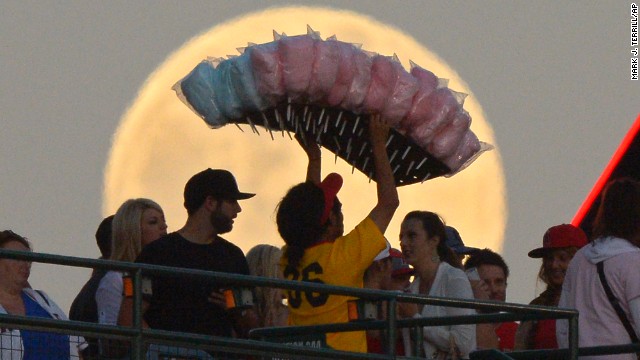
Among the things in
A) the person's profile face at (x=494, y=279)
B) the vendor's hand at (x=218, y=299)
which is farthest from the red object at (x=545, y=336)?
the vendor's hand at (x=218, y=299)

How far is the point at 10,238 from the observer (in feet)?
32.2

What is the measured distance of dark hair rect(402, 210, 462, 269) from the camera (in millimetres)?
9836

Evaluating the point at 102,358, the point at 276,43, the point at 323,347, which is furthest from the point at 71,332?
the point at 276,43

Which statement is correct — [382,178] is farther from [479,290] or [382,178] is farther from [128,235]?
[479,290]

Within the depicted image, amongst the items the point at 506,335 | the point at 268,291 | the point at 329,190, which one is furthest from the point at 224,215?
the point at 506,335

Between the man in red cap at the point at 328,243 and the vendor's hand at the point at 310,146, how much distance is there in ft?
1.49

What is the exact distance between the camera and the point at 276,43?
30.1 ft

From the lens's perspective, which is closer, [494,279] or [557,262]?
[557,262]

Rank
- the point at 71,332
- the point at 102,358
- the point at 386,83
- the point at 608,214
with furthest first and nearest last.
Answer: the point at 386,83, the point at 608,214, the point at 102,358, the point at 71,332

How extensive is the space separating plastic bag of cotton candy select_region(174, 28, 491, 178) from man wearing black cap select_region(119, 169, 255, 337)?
1.34ft

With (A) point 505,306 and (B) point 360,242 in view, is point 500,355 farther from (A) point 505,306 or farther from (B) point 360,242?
(B) point 360,242

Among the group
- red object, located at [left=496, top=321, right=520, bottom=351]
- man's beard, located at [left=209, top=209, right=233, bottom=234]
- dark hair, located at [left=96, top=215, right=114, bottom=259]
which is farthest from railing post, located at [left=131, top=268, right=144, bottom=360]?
red object, located at [left=496, top=321, right=520, bottom=351]

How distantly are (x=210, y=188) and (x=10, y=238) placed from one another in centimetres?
137

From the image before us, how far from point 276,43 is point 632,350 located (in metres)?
2.45
